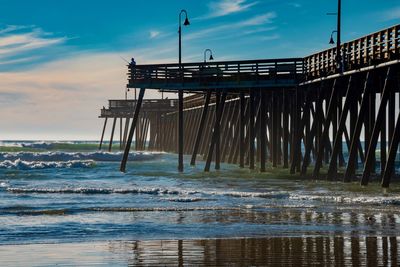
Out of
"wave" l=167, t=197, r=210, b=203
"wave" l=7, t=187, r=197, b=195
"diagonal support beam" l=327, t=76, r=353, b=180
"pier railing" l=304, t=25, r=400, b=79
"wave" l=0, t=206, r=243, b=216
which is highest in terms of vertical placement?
"pier railing" l=304, t=25, r=400, b=79

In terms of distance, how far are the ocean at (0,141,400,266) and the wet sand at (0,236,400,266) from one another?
2 centimetres

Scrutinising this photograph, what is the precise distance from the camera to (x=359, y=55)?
2833 cm

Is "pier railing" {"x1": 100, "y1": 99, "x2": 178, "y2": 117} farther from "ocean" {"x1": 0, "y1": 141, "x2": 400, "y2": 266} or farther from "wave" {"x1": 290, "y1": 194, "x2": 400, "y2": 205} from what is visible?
"wave" {"x1": 290, "y1": 194, "x2": 400, "y2": 205}

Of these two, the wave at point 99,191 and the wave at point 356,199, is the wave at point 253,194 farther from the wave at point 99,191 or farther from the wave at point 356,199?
the wave at point 99,191

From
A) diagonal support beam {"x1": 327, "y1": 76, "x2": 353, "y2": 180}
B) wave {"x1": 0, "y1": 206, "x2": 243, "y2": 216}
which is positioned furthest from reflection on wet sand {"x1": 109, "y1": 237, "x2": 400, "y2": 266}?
diagonal support beam {"x1": 327, "y1": 76, "x2": 353, "y2": 180}

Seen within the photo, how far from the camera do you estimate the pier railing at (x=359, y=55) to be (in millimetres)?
25047

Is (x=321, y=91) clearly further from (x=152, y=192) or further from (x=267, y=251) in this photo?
(x=267, y=251)

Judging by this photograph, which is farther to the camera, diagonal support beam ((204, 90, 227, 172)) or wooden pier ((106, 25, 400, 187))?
diagonal support beam ((204, 90, 227, 172))

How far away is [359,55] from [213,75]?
10070mm

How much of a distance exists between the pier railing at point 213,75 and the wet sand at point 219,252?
2275 centimetres

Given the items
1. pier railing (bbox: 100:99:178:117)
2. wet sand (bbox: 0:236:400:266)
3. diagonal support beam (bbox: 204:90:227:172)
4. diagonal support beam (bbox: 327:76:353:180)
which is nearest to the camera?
wet sand (bbox: 0:236:400:266)

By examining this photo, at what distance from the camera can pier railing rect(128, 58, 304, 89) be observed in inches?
1417

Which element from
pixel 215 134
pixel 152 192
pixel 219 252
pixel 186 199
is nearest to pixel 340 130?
pixel 152 192

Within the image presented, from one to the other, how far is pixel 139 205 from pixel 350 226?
727cm
